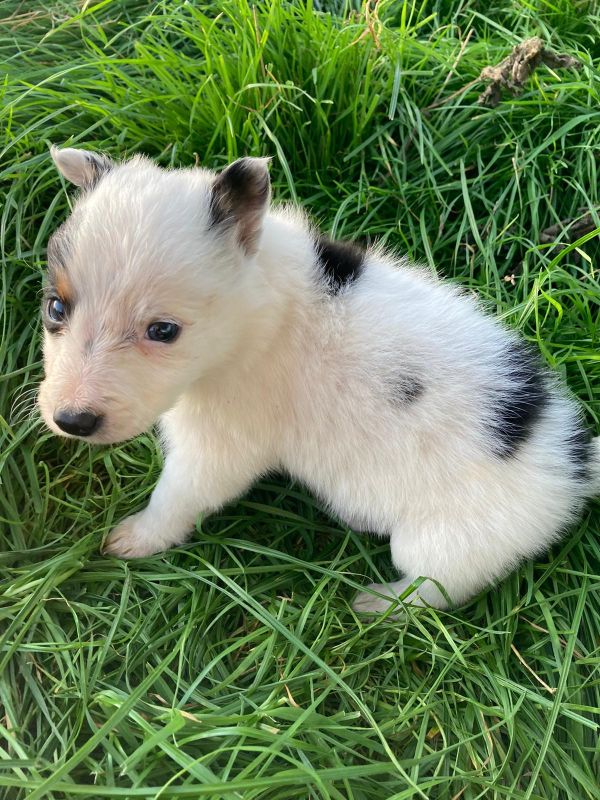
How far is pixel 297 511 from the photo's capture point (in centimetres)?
335

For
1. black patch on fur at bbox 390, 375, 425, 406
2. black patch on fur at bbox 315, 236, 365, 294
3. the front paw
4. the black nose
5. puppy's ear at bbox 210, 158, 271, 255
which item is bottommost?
the front paw

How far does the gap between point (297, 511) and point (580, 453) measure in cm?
138

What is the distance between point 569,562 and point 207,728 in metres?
1.73

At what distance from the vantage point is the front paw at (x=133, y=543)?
3.07 meters

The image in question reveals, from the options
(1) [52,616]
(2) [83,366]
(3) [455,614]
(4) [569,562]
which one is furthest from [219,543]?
(4) [569,562]

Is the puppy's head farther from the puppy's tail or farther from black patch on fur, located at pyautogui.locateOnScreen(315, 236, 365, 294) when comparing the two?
the puppy's tail

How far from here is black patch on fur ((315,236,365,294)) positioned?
2.55 meters

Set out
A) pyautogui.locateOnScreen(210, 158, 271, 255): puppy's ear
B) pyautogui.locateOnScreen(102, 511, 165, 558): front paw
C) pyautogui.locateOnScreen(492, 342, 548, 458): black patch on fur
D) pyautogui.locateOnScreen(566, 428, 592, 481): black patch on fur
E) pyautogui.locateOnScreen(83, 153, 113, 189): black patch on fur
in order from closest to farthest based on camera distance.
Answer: pyautogui.locateOnScreen(210, 158, 271, 255): puppy's ear → pyautogui.locateOnScreen(83, 153, 113, 189): black patch on fur → pyautogui.locateOnScreen(492, 342, 548, 458): black patch on fur → pyautogui.locateOnScreen(566, 428, 592, 481): black patch on fur → pyautogui.locateOnScreen(102, 511, 165, 558): front paw

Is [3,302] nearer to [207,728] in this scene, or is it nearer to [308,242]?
[308,242]

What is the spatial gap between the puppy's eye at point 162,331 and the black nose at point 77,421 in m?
0.31

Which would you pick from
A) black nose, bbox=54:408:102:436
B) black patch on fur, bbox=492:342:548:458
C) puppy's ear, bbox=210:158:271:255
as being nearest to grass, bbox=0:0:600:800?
black patch on fur, bbox=492:342:548:458

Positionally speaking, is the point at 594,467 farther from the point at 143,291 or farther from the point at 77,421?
the point at 77,421

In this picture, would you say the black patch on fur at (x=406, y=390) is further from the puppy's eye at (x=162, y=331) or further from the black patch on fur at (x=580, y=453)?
the puppy's eye at (x=162, y=331)

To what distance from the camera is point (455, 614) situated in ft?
Answer: 9.73
